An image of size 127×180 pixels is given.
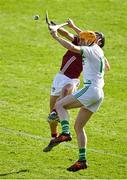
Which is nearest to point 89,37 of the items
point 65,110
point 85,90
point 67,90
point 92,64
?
point 92,64

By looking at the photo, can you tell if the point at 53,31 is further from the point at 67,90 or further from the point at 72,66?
the point at 72,66

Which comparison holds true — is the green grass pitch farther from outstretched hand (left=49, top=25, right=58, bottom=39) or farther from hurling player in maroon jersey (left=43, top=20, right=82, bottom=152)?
outstretched hand (left=49, top=25, right=58, bottom=39)

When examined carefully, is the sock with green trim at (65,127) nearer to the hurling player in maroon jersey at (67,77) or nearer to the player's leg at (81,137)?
the player's leg at (81,137)

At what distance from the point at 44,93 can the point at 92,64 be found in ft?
23.1

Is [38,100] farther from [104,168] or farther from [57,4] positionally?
[57,4]

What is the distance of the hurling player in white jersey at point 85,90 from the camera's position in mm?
12281

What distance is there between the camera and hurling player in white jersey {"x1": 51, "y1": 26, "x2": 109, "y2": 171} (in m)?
12.3

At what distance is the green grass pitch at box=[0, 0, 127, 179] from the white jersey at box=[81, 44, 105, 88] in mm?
1948

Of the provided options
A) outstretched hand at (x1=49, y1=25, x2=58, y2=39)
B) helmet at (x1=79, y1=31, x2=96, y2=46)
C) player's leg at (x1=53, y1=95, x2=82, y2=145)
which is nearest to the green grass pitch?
player's leg at (x1=53, y1=95, x2=82, y2=145)

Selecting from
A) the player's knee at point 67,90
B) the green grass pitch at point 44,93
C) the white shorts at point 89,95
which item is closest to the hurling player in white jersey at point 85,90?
the white shorts at point 89,95

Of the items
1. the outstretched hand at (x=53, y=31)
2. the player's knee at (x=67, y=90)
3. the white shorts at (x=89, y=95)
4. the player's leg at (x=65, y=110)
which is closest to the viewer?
the outstretched hand at (x=53, y=31)

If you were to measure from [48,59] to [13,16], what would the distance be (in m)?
5.13

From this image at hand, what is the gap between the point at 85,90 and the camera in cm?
1237

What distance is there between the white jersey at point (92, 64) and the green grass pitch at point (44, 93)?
6.39ft
